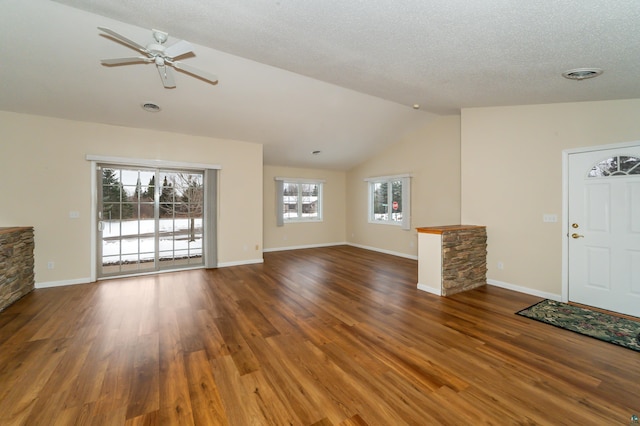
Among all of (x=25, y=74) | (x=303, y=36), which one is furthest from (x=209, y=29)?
(x=25, y=74)

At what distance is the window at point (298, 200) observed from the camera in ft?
25.5

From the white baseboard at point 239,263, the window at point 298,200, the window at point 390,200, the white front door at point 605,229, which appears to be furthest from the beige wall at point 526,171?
the window at point 298,200

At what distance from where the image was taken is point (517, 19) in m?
1.90

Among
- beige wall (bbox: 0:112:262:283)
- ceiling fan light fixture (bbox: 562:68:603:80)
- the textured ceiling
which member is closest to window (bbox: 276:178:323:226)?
beige wall (bbox: 0:112:262:283)

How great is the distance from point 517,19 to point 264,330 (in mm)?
3439

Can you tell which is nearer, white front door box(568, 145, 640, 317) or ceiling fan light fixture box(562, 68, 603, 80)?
ceiling fan light fixture box(562, 68, 603, 80)

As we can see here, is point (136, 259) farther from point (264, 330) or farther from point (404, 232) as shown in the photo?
point (404, 232)

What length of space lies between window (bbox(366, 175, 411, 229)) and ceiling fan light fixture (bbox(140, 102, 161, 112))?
5.40 m

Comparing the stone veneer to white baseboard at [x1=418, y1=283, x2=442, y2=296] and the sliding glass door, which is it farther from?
white baseboard at [x1=418, y1=283, x2=442, y2=296]

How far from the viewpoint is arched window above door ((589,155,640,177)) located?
3.17 m

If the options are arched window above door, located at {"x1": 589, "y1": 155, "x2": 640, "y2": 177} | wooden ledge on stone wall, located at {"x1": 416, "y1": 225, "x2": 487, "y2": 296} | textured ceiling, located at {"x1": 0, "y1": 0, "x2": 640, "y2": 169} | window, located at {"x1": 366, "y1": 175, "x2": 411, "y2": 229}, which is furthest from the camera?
window, located at {"x1": 366, "y1": 175, "x2": 411, "y2": 229}

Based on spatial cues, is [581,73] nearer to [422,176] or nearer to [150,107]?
[422,176]

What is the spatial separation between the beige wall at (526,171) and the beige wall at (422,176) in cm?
113

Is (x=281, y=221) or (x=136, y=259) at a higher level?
(x=281, y=221)
